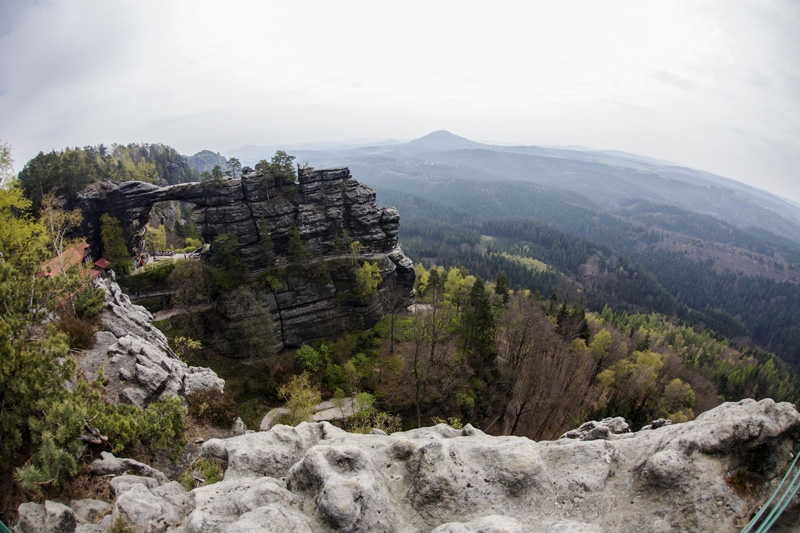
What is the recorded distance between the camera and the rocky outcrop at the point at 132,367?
61.2ft

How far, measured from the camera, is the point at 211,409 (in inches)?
832

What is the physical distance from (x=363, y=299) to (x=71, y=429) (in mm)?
42612

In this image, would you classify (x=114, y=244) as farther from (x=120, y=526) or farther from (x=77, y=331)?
(x=120, y=526)

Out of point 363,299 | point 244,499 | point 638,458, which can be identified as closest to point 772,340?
point 363,299

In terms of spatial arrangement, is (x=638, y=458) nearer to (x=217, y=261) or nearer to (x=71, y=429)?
(x=71, y=429)

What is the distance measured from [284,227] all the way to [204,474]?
4220cm

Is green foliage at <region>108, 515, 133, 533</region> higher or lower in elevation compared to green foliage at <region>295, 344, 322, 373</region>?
higher

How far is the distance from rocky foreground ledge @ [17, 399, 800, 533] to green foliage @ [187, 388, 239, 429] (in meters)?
8.16

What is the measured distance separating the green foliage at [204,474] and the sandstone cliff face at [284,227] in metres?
32.4

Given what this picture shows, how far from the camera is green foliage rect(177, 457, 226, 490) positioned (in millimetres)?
13055

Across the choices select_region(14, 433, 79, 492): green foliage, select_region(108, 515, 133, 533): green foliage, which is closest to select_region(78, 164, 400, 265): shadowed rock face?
select_region(14, 433, 79, 492): green foliage

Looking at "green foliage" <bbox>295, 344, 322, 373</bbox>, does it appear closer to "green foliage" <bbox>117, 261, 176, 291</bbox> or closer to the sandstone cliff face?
the sandstone cliff face

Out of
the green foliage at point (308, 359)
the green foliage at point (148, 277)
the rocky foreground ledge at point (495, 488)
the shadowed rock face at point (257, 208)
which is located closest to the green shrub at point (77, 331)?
the rocky foreground ledge at point (495, 488)

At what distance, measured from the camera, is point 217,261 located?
49031 millimetres
